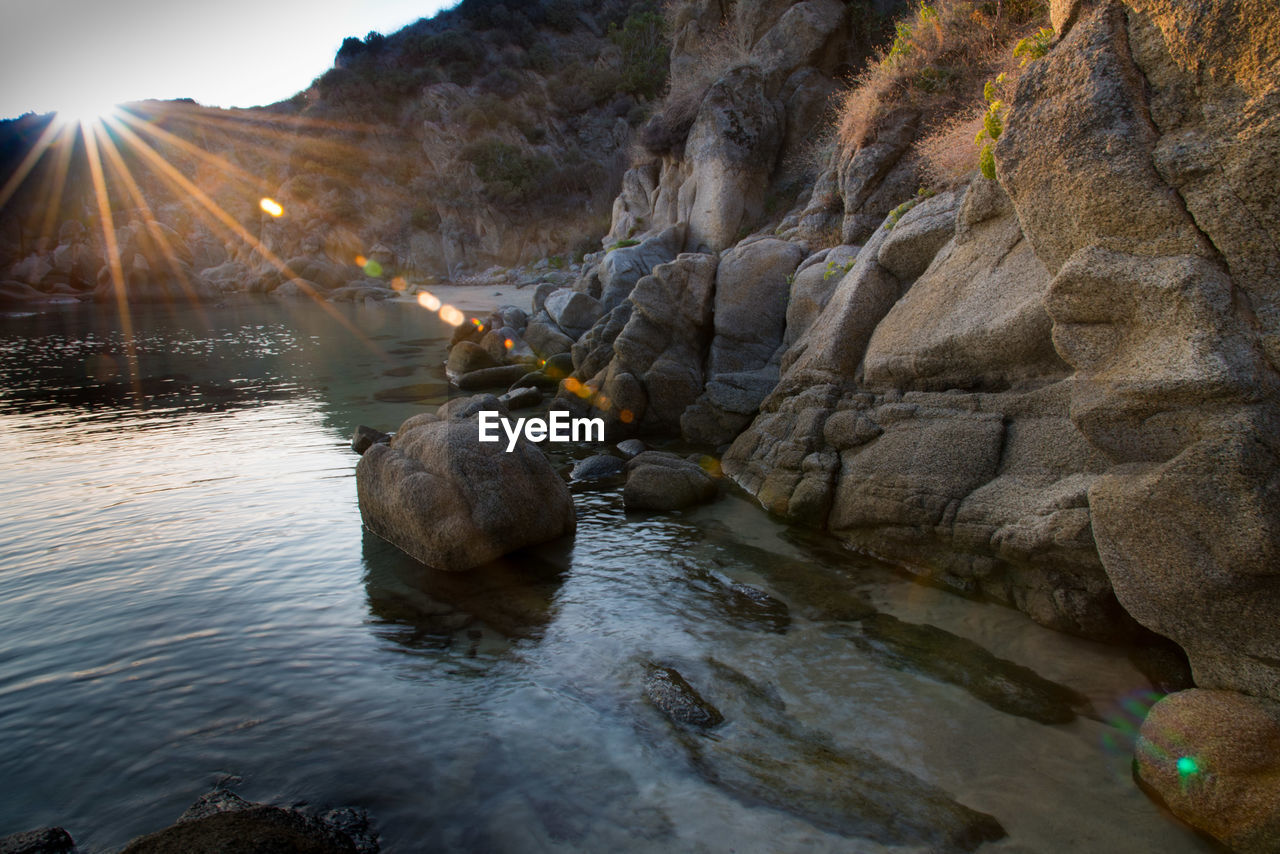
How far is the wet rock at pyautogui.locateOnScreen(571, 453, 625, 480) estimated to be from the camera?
47.6ft

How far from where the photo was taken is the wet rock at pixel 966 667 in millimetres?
6691

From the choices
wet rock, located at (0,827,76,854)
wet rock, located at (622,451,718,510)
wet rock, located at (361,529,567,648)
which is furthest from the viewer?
wet rock, located at (622,451,718,510)

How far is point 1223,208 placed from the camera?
5.64 meters

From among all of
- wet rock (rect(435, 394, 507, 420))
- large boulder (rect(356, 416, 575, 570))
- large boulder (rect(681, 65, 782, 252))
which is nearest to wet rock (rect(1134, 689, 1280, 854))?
large boulder (rect(356, 416, 575, 570))

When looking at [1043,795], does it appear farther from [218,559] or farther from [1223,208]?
[218,559]

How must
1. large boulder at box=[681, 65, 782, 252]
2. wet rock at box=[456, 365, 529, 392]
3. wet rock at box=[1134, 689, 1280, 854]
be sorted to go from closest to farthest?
wet rock at box=[1134, 689, 1280, 854], wet rock at box=[456, 365, 529, 392], large boulder at box=[681, 65, 782, 252]

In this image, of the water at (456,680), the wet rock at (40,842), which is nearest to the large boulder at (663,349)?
the water at (456,680)

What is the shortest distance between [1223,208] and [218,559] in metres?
12.8

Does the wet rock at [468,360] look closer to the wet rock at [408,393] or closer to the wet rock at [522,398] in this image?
the wet rock at [408,393]

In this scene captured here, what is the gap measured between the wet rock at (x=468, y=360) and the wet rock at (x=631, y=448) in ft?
33.2

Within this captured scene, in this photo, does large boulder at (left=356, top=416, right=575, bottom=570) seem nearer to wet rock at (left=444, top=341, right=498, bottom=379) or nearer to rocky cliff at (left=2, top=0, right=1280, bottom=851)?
rocky cliff at (left=2, top=0, right=1280, bottom=851)

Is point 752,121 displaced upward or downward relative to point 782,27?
downward

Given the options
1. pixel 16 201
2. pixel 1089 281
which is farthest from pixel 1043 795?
pixel 16 201

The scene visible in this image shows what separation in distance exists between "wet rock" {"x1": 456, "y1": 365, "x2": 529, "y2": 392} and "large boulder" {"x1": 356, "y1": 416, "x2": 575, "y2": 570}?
11.9 meters
